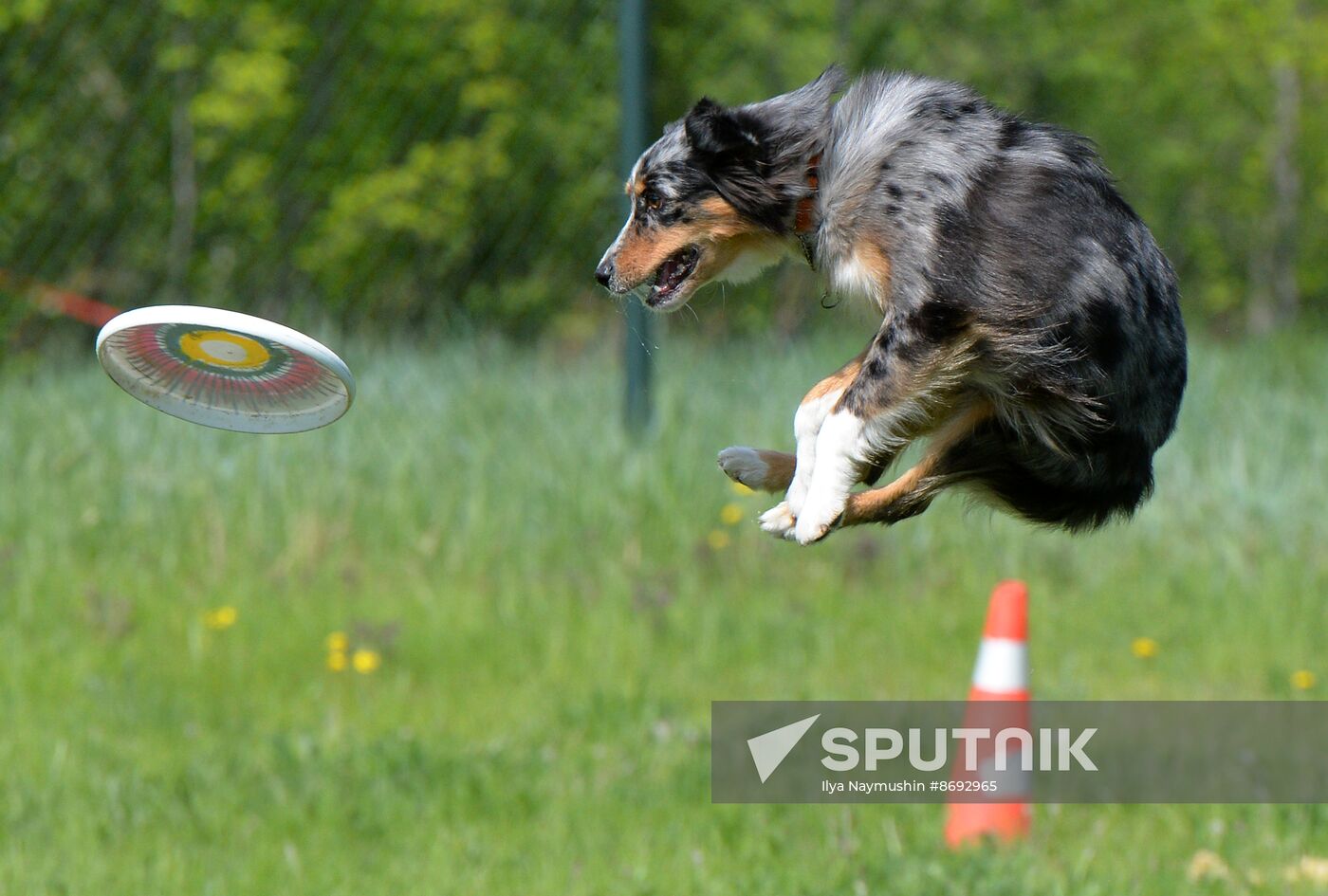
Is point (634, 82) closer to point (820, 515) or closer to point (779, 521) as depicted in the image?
point (779, 521)

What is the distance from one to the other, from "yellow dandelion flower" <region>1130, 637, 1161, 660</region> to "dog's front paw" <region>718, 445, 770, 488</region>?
297 cm

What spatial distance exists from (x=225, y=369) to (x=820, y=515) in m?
1.37

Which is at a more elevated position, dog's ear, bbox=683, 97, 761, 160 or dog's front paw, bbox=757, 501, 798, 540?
dog's ear, bbox=683, 97, 761, 160

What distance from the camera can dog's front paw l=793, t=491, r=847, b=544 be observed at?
8.04 feet

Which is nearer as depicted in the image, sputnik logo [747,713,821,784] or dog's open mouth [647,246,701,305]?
dog's open mouth [647,246,701,305]

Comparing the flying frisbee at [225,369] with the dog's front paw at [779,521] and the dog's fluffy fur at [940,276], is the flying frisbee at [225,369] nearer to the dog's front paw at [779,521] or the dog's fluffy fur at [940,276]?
the dog's fluffy fur at [940,276]

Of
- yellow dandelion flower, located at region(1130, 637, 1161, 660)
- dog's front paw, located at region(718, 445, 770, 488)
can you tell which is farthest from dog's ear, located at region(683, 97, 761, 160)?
yellow dandelion flower, located at region(1130, 637, 1161, 660)

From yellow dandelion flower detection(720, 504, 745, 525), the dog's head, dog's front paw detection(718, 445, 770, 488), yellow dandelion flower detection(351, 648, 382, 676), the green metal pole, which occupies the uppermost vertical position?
the green metal pole

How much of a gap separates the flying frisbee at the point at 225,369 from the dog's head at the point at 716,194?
0.62m

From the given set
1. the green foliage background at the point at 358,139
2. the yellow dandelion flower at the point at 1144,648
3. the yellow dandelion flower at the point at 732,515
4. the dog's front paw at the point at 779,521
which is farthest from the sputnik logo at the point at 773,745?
the green foliage background at the point at 358,139

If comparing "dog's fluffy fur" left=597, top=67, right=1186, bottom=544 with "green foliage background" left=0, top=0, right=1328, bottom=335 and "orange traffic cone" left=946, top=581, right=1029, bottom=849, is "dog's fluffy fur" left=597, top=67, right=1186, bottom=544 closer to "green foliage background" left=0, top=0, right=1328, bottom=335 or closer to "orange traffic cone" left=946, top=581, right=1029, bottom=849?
"orange traffic cone" left=946, top=581, right=1029, bottom=849

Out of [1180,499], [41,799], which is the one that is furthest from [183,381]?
[1180,499]

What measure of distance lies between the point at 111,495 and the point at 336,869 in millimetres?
3271

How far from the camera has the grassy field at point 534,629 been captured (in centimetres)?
391
